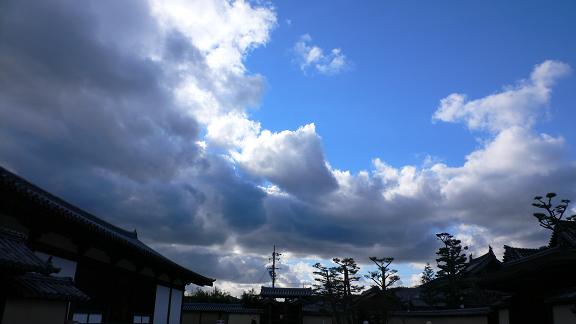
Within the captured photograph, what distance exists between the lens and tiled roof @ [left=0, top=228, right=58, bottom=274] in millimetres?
7688

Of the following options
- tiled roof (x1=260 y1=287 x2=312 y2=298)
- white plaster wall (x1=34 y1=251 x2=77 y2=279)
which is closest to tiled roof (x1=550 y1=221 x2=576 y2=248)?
white plaster wall (x1=34 y1=251 x2=77 y2=279)

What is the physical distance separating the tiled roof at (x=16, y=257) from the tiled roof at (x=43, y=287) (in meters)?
0.36

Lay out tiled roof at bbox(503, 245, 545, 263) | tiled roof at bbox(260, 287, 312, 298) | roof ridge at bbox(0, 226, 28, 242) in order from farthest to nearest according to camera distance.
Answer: tiled roof at bbox(260, 287, 312, 298) < tiled roof at bbox(503, 245, 545, 263) < roof ridge at bbox(0, 226, 28, 242)

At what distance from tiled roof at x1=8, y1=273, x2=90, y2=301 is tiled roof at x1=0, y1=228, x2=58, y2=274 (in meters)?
0.36

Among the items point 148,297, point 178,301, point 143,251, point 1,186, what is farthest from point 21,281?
point 178,301

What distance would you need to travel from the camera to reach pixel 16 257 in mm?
8016

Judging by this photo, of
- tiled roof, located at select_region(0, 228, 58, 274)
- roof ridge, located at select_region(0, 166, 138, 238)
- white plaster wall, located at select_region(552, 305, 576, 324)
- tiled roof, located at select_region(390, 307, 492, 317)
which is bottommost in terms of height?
tiled roof, located at select_region(390, 307, 492, 317)

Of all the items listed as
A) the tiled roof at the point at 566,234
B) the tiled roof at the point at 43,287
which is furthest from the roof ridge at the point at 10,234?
the tiled roof at the point at 566,234

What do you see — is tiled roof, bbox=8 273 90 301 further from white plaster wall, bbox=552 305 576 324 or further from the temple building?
white plaster wall, bbox=552 305 576 324

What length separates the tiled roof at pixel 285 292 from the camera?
44.8m

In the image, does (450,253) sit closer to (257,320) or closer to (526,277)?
(257,320)

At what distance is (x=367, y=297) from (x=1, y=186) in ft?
109

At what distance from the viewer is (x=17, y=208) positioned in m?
10.9

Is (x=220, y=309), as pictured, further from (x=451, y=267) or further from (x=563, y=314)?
(x=563, y=314)
